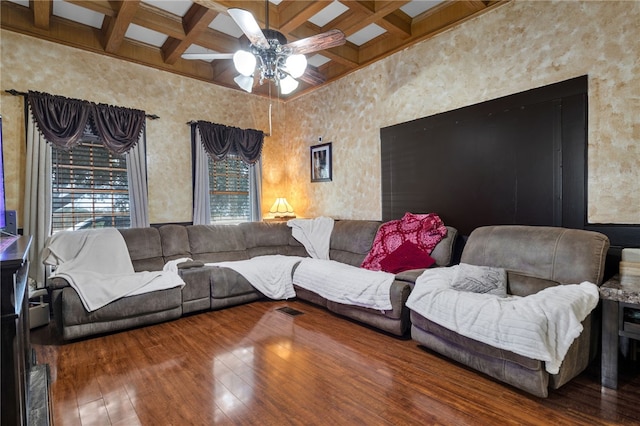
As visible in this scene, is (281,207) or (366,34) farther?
(281,207)

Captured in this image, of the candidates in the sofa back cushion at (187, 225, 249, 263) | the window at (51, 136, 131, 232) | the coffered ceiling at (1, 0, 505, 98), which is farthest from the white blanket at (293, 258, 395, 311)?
the window at (51, 136, 131, 232)

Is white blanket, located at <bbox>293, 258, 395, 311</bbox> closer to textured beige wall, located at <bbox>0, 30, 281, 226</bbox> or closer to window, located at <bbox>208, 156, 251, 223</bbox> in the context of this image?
window, located at <bbox>208, 156, 251, 223</bbox>

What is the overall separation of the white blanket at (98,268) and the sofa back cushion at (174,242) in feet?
1.39

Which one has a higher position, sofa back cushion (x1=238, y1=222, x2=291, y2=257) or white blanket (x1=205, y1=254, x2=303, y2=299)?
sofa back cushion (x1=238, y1=222, x2=291, y2=257)

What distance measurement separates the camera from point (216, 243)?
425 centimetres

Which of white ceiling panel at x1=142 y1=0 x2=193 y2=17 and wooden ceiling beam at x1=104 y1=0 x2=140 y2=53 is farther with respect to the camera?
white ceiling panel at x1=142 y1=0 x2=193 y2=17

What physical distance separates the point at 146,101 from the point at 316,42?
111 inches

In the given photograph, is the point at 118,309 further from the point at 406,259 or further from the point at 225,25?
the point at 225,25

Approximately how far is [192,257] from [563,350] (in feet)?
12.1

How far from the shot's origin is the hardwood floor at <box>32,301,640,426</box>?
1.79 metres

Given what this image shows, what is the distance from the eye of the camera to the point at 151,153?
4.34 m

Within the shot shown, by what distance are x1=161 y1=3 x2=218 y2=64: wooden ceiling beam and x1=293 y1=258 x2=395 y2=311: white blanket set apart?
2.78 metres

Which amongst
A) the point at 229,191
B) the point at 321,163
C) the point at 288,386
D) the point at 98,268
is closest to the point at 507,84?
the point at 321,163

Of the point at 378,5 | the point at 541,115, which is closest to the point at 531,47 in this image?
the point at 541,115
